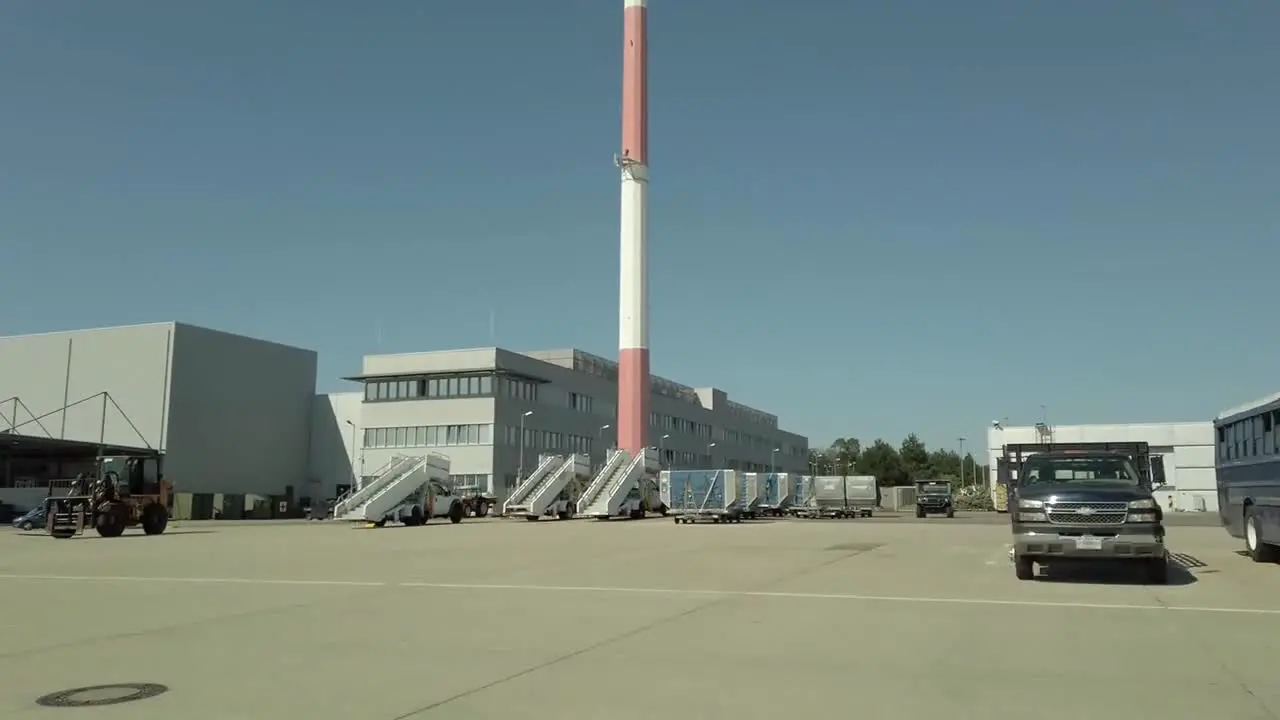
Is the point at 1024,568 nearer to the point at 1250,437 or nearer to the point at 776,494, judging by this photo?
the point at 1250,437

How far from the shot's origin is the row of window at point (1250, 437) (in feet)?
59.1

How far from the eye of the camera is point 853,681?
8.30m

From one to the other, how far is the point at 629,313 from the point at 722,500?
63.4 feet

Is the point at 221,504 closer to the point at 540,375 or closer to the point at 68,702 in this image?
the point at 540,375

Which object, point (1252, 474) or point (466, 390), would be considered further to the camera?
point (466, 390)

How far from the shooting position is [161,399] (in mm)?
65938

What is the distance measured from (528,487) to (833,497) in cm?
2093

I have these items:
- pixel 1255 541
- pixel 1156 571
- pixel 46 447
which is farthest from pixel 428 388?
pixel 1156 571

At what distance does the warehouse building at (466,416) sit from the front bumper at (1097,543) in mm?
59628

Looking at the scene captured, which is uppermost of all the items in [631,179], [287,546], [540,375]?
[631,179]

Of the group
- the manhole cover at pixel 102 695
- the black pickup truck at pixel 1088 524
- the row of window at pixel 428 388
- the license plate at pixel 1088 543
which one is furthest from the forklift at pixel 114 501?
the row of window at pixel 428 388

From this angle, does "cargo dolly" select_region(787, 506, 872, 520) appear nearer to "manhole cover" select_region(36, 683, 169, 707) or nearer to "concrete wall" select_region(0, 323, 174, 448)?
"concrete wall" select_region(0, 323, 174, 448)

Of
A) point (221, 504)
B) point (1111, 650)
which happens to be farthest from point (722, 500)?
point (1111, 650)

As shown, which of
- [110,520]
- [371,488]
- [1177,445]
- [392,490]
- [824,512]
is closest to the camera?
[110,520]
